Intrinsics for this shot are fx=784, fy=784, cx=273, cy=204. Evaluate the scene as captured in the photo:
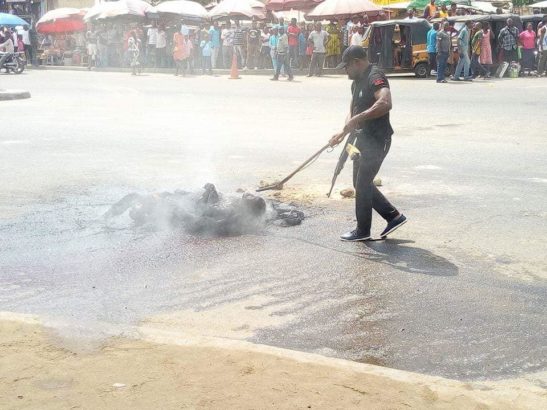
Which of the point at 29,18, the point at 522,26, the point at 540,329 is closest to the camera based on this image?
the point at 540,329

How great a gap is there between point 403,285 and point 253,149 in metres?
5.99

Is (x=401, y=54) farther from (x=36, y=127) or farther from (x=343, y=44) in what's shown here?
(x=36, y=127)

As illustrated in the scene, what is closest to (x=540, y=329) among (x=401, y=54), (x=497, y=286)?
(x=497, y=286)

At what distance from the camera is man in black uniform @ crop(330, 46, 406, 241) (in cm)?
614

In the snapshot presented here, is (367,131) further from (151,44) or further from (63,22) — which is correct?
(63,22)

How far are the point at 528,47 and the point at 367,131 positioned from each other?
66.8 ft

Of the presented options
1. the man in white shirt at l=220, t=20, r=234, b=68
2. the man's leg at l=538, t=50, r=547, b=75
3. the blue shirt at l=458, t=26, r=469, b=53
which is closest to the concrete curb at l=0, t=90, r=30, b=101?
the man in white shirt at l=220, t=20, r=234, b=68

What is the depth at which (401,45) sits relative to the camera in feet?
80.1

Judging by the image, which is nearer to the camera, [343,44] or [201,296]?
[201,296]

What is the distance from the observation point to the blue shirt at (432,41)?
2297 cm

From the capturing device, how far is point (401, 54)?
2450 cm

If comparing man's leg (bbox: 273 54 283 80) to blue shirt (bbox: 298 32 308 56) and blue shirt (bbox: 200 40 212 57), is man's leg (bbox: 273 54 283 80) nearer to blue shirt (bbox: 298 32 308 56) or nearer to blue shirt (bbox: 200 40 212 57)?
blue shirt (bbox: 298 32 308 56)

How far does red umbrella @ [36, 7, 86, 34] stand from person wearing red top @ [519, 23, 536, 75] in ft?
72.9

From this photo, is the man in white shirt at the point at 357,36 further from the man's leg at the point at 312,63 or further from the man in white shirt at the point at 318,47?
the man's leg at the point at 312,63
